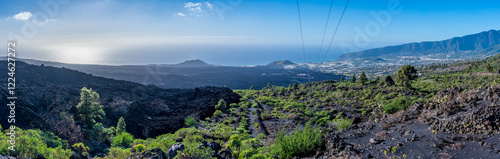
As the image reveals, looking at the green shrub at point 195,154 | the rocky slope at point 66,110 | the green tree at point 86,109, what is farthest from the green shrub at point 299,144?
the green tree at point 86,109

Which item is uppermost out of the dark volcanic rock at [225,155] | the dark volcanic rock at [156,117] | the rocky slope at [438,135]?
the rocky slope at [438,135]

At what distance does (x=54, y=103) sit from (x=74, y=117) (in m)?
4.75

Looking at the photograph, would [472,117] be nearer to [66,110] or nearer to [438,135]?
[438,135]

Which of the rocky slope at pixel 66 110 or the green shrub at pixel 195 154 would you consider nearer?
the green shrub at pixel 195 154

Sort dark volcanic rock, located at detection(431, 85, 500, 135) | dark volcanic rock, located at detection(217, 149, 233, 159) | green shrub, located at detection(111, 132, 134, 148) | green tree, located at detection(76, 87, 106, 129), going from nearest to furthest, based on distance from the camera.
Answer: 1. dark volcanic rock, located at detection(431, 85, 500, 135)
2. dark volcanic rock, located at detection(217, 149, 233, 159)
3. green shrub, located at detection(111, 132, 134, 148)
4. green tree, located at detection(76, 87, 106, 129)

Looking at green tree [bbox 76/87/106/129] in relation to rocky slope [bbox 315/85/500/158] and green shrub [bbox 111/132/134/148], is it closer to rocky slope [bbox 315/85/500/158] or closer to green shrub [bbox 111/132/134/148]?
green shrub [bbox 111/132/134/148]

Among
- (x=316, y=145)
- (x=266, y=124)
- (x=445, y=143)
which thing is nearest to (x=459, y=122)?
(x=445, y=143)

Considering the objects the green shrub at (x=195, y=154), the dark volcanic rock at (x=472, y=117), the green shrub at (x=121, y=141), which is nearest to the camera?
the dark volcanic rock at (x=472, y=117)

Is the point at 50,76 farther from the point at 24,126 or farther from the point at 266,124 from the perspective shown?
the point at 266,124

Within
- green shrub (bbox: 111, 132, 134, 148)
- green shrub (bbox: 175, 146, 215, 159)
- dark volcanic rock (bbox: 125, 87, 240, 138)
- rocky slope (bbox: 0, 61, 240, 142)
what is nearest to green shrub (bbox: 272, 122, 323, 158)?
green shrub (bbox: 175, 146, 215, 159)

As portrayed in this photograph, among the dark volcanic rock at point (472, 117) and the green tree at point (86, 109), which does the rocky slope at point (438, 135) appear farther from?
the green tree at point (86, 109)

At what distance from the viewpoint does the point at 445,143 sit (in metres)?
5.80

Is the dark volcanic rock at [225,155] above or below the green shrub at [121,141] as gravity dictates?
above

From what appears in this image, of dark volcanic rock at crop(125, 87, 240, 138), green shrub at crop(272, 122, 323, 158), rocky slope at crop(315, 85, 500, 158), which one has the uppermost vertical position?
rocky slope at crop(315, 85, 500, 158)
